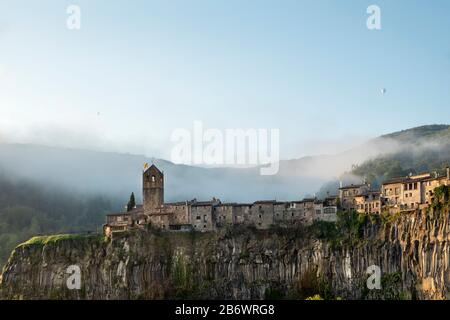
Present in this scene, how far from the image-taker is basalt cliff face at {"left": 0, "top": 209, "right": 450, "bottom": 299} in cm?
12038

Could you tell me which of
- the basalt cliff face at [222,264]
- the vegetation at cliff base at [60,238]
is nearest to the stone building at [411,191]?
the basalt cliff face at [222,264]

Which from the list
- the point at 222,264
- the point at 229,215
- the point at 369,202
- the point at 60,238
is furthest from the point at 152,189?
the point at 369,202

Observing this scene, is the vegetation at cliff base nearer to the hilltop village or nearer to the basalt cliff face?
the basalt cliff face

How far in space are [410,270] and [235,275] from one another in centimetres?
2492

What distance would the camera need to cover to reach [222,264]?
124 m

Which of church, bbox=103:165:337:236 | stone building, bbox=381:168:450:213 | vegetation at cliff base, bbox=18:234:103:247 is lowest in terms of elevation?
vegetation at cliff base, bbox=18:234:103:247

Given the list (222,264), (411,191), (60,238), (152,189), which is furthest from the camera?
(152,189)

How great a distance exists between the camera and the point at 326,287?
4739 inches

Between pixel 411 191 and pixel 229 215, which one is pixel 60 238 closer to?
pixel 229 215

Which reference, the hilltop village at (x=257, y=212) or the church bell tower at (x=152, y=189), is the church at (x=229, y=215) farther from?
the church bell tower at (x=152, y=189)

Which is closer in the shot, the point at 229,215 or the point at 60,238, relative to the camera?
the point at 229,215

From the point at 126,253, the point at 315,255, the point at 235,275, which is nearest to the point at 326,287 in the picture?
the point at 315,255

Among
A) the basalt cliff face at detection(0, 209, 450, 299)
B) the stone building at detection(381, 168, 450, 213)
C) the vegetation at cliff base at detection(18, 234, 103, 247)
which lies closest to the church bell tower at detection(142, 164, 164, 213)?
the basalt cliff face at detection(0, 209, 450, 299)
